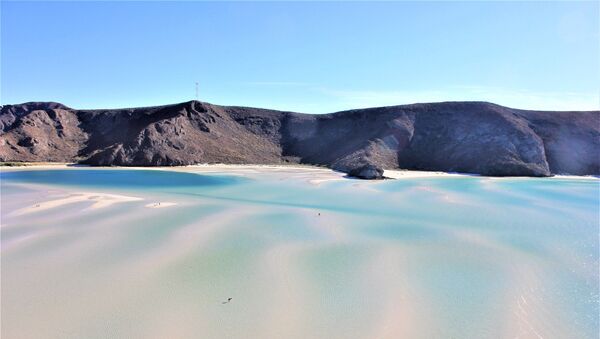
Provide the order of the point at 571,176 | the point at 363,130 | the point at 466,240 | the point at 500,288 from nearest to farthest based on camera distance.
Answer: the point at 500,288 < the point at 466,240 < the point at 571,176 < the point at 363,130

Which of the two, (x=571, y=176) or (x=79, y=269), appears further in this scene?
(x=571, y=176)

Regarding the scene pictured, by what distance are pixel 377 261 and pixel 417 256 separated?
161cm

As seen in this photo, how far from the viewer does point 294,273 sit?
33.4 ft

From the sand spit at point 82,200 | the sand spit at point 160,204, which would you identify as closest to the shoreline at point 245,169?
the sand spit at point 82,200

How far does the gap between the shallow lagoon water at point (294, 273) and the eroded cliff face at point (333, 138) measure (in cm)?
2475

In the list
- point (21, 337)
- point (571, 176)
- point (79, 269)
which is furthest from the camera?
point (571, 176)

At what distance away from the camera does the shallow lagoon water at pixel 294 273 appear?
7516 millimetres

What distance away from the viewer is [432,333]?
7266 mm

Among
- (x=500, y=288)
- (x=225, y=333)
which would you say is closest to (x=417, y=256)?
(x=500, y=288)

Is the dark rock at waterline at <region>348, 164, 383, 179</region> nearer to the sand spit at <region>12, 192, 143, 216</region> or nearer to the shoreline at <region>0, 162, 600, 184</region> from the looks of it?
the shoreline at <region>0, 162, 600, 184</region>

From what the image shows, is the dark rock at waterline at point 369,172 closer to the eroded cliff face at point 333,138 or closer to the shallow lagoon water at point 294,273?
the eroded cliff face at point 333,138

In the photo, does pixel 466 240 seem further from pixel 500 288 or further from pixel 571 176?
pixel 571 176

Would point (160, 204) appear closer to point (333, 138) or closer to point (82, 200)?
point (82, 200)

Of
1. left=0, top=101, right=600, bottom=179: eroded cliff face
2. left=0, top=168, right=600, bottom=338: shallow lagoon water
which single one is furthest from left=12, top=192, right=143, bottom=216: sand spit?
left=0, top=101, right=600, bottom=179: eroded cliff face
